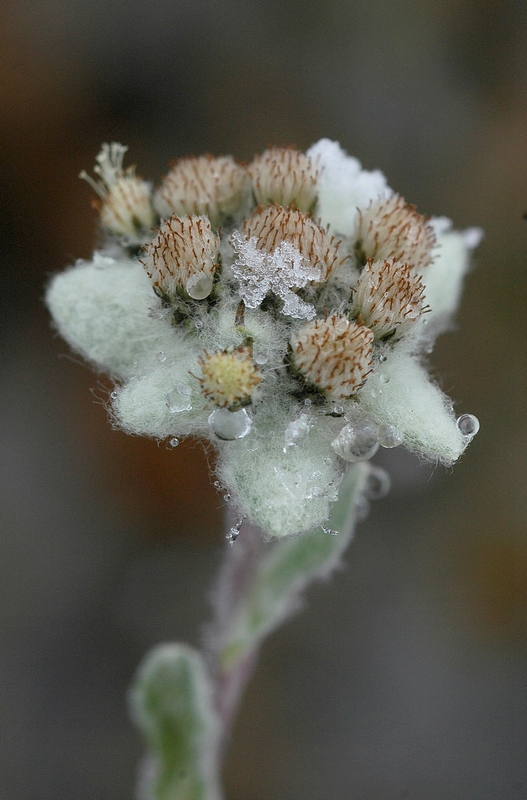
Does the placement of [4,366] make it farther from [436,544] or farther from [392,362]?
[392,362]

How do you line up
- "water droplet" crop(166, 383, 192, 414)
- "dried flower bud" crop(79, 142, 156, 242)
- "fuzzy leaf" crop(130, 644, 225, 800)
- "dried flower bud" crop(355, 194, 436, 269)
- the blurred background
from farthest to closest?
the blurred background, "fuzzy leaf" crop(130, 644, 225, 800), "dried flower bud" crop(79, 142, 156, 242), "dried flower bud" crop(355, 194, 436, 269), "water droplet" crop(166, 383, 192, 414)

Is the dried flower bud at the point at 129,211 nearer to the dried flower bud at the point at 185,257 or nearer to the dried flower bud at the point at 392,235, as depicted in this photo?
the dried flower bud at the point at 185,257

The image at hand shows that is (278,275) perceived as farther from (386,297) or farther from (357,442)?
(357,442)

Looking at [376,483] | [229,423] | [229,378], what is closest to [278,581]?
[376,483]

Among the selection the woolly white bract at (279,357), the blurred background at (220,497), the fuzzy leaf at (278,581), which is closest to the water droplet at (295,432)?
the woolly white bract at (279,357)

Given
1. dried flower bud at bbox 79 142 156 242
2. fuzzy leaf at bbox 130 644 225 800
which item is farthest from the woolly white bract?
fuzzy leaf at bbox 130 644 225 800

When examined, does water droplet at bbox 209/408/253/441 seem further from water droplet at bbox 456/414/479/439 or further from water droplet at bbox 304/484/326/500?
water droplet at bbox 456/414/479/439
